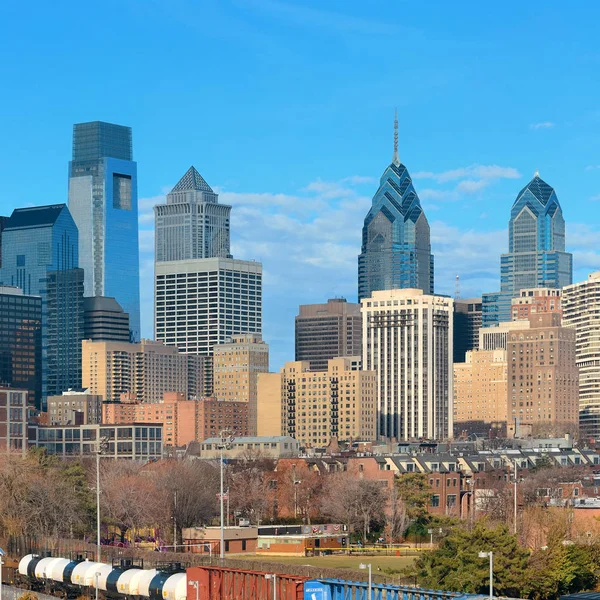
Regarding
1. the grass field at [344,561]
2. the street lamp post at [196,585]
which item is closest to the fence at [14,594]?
the street lamp post at [196,585]

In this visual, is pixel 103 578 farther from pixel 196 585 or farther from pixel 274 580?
pixel 274 580

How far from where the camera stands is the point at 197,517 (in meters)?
167

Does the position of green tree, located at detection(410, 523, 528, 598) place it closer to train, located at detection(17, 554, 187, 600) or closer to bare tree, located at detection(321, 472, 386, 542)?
train, located at detection(17, 554, 187, 600)

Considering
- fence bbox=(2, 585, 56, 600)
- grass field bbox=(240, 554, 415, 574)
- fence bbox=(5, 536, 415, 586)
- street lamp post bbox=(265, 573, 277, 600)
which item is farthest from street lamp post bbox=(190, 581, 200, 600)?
grass field bbox=(240, 554, 415, 574)

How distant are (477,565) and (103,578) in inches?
997

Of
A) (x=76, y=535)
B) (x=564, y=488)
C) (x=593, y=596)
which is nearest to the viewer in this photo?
(x=593, y=596)

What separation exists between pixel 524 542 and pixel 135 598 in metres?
39.2

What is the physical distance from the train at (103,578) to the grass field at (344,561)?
19891 millimetres

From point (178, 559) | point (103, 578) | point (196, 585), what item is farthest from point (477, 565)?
point (178, 559)

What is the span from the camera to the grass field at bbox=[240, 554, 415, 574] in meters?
127

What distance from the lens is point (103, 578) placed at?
105m

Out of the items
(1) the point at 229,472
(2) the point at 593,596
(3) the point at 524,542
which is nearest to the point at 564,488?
(1) the point at 229,472

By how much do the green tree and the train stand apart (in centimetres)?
1682

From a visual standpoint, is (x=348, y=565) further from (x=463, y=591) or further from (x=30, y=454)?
(x=30, y=454)
